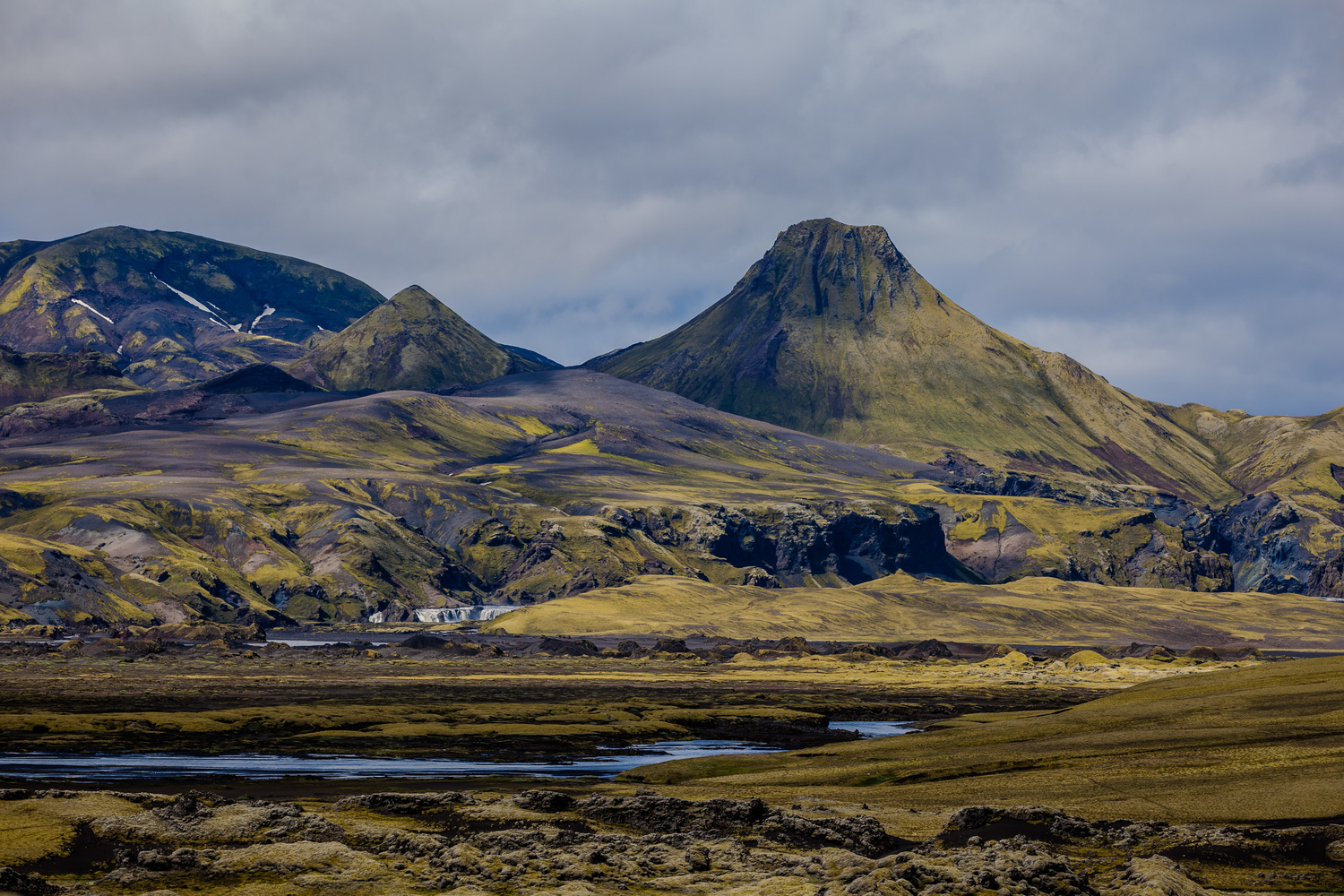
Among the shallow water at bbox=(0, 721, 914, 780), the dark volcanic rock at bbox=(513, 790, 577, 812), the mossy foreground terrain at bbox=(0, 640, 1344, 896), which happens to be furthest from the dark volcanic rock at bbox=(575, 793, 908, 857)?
the shallow water at bbox=(0, 721, 914, 780)

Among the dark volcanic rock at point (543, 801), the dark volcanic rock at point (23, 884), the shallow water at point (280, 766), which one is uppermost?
the dark volcanic rock at point (23, 884)

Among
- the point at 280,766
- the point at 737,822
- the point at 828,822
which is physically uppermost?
the point at 828,822

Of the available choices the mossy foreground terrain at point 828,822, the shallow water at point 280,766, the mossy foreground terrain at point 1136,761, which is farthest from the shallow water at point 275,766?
the mossy foreground terrain at point 1136,761

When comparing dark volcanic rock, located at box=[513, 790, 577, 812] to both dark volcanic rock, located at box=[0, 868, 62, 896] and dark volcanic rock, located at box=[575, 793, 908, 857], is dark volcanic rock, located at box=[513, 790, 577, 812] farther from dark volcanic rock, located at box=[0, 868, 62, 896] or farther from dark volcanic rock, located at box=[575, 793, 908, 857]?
dark volcanic rock, located at box=[0, 868, 62, 896]

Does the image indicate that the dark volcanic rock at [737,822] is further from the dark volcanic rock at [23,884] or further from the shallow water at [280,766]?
the shallow water at [280,766]

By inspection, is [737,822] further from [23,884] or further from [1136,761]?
[23,884]

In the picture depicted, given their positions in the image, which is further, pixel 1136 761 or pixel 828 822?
pixel 1136 761

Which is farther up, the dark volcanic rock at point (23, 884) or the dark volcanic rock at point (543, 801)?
the dark volcanic rock at point (23, 884)

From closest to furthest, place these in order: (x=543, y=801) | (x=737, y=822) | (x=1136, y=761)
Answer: (x=737, y=822) < (x=543, y=801) < (x=1136, y=761)

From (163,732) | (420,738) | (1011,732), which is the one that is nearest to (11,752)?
(163,732)

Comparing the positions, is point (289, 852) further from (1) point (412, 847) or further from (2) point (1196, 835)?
(2) point (1196, 835)

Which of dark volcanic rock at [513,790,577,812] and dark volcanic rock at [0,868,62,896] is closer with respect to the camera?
dark volcanic rock at [0,868,62,896]

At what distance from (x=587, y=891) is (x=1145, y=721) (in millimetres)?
50010

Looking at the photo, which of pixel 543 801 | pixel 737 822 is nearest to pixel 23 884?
pixel 543 801
